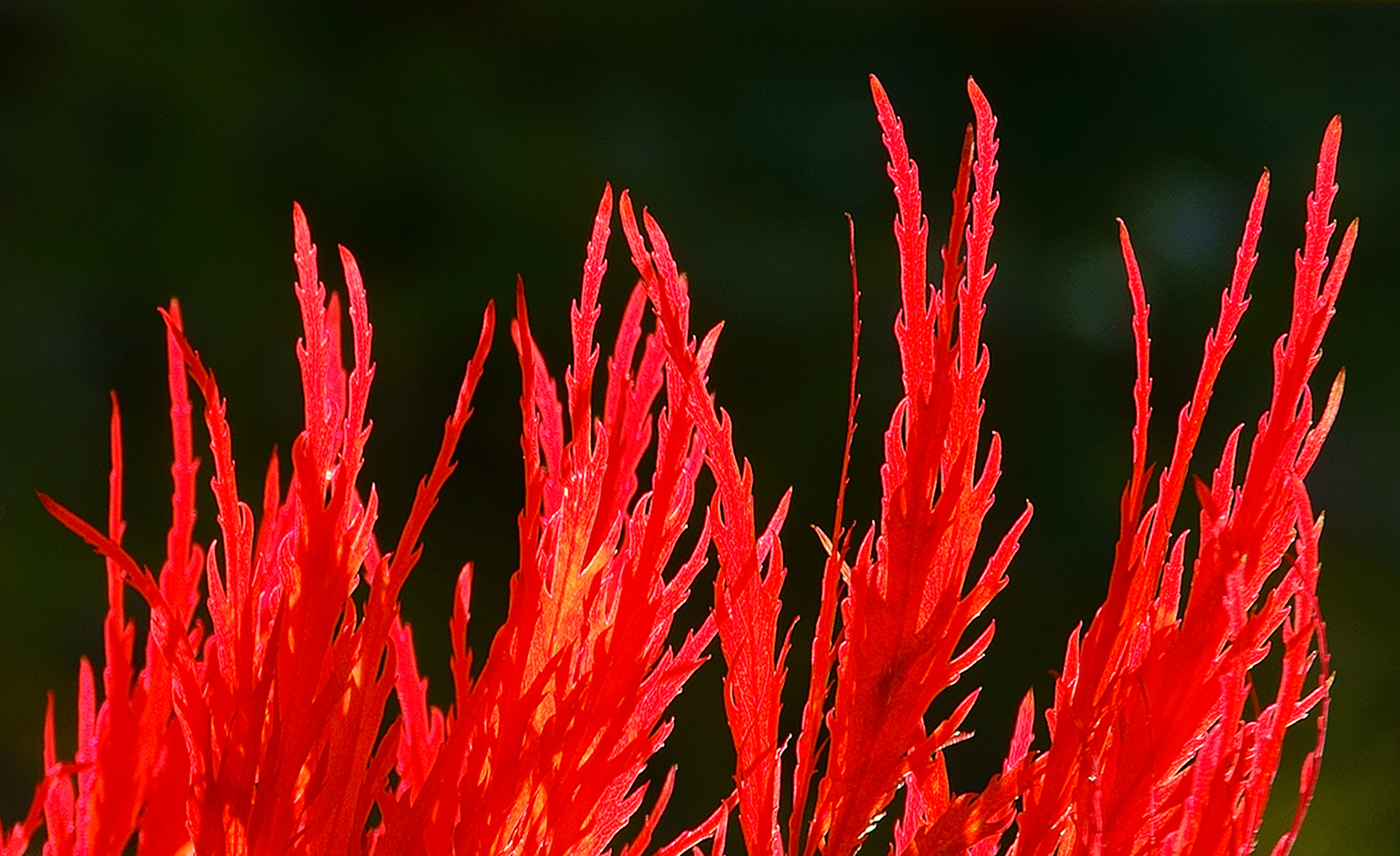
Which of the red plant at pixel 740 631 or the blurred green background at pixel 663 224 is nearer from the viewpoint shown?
the red plant at pixel 740 631

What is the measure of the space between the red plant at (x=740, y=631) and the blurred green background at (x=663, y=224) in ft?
5.87

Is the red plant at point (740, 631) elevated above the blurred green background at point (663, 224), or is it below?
below

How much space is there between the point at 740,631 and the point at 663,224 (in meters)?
1.84

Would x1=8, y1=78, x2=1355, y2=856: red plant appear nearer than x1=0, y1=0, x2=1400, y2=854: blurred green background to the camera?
Yes

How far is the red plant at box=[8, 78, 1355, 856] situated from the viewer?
0.33 metres

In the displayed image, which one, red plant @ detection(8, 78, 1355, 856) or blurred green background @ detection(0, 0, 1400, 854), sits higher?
blurred green background @ detection(0, 0, 1400, 854)

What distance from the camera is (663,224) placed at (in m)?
2.15

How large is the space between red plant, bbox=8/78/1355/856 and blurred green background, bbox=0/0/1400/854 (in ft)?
5.87

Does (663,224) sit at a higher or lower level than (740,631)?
higher

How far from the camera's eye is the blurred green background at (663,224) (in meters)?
2.18

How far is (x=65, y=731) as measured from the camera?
7.13 feet

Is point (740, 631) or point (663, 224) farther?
point (663, 224)

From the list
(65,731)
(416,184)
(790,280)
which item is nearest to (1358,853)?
(790,280)

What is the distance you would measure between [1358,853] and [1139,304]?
7.58 feet
